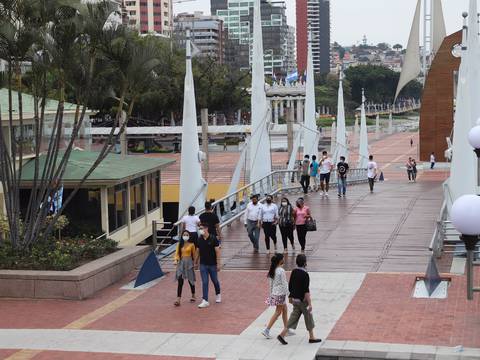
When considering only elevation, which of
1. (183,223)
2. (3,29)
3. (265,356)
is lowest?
(265,356)

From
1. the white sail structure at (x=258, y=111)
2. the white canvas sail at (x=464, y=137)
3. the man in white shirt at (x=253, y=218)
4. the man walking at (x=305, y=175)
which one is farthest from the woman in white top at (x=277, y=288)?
the man walking at (x=305, y=175)

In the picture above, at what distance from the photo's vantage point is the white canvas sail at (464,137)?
61.3ft

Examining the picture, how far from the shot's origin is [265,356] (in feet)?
39.1

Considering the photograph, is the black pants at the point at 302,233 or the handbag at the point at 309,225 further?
the black pants at the point at 302,233

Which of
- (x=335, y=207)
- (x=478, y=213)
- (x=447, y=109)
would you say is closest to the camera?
(x=478, y=213)

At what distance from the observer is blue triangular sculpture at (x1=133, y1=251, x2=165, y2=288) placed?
16.9 m

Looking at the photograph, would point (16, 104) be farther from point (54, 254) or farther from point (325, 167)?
point (54, 254)

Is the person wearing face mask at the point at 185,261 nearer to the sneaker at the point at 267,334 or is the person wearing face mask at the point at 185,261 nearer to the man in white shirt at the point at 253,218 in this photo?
the sneaker at the point at 267,334

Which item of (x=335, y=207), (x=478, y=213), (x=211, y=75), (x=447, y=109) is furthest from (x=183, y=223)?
(x=211, y=75)

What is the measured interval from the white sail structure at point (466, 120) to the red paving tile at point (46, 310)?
25.5ft

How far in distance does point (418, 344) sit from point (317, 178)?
21573mm

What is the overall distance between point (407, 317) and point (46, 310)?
6.28 m

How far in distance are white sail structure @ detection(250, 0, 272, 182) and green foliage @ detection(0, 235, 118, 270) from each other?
9.14 metres

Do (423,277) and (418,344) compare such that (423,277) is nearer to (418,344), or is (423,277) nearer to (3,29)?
(418,344)
